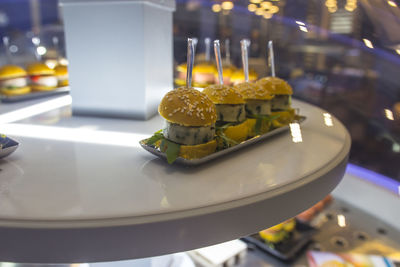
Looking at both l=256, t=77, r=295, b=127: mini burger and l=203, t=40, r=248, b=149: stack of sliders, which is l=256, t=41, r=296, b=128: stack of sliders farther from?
l=203, t=40, r=248, b=149: stack of sliders

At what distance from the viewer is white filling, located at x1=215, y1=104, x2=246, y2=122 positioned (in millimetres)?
1262

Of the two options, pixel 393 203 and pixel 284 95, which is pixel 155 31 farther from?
pixel 393 203

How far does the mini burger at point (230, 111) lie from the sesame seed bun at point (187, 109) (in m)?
0.16

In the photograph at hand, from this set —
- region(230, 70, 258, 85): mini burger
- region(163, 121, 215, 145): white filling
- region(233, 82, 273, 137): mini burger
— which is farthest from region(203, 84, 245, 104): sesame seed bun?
region(230, 70, 258, 85): mini burger

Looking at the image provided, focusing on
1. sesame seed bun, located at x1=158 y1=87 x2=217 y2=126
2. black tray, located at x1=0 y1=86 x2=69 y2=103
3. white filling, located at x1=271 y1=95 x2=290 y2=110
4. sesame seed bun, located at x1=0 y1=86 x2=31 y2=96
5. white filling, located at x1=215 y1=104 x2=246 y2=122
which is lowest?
black tray, located at x1=0 y1=86 x2=69 y2=103

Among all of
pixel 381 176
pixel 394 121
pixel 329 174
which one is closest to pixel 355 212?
pixel 381 176

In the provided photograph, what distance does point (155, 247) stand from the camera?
700 millimetres

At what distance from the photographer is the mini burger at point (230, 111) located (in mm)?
1236

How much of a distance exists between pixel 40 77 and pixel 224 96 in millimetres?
1645

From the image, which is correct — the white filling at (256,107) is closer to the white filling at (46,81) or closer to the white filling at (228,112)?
the white filling at (228,112)

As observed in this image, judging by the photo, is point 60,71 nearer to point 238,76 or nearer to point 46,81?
point 46,81

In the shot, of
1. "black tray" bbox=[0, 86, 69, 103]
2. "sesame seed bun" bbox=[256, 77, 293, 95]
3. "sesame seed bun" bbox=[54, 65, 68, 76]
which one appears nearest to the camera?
"sesame seed bun" bbox=[256, 77, 293, 95]

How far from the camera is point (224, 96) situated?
1.25 m

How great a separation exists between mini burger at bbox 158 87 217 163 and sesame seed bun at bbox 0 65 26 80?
1.60 m
